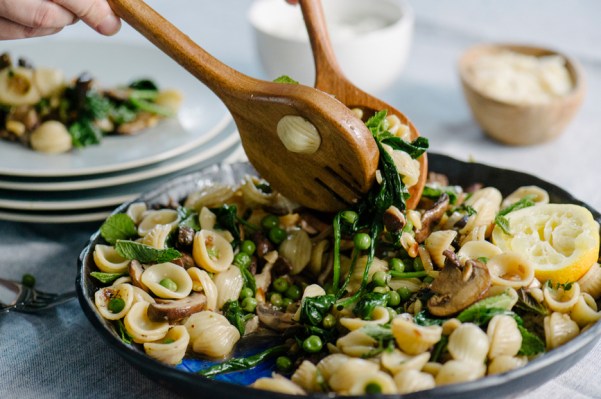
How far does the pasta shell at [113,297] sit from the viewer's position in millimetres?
2527

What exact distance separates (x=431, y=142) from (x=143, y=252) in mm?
2183

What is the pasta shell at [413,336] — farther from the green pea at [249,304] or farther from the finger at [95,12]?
the finger at [95,12]

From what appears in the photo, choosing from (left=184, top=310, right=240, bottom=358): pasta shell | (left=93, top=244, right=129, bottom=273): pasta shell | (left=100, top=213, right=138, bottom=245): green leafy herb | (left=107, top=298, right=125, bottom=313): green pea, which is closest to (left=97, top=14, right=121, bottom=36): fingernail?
(left=100, top=213, right=138, bottom=245): green leafy herb

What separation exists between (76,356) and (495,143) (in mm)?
2752

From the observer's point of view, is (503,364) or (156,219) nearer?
(503,364)

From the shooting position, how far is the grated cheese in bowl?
4258mm

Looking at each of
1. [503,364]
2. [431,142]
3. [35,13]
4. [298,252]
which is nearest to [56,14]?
[35,13]

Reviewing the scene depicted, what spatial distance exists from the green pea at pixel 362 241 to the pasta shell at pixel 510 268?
437 mm

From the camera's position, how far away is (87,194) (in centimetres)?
349

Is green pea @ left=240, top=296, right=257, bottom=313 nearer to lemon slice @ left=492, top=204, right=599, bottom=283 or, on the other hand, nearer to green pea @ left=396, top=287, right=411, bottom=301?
green pea @ left=396, top=287, right=411, bottom=301

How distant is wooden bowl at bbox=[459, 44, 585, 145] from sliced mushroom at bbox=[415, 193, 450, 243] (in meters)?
1.39

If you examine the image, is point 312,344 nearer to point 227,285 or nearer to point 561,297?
point 227,285

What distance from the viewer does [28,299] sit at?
3.03 meters

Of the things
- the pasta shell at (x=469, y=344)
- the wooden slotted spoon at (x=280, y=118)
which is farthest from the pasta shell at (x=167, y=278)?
the pasta shell at (x=469, y=344)
